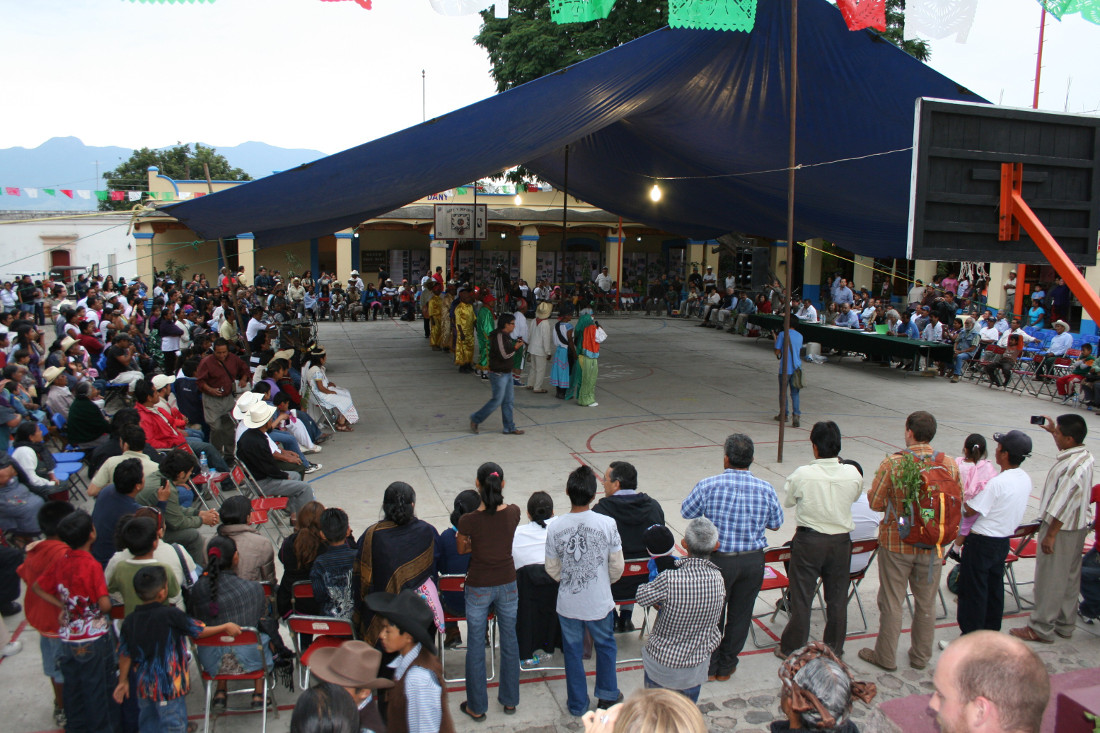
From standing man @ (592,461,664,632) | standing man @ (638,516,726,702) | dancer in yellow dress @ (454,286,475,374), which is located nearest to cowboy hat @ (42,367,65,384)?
dancer in yellow dress @ (454,286,475,374)

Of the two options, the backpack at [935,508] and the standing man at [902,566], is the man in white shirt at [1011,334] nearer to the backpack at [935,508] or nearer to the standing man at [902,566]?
the standing man at [902,566]

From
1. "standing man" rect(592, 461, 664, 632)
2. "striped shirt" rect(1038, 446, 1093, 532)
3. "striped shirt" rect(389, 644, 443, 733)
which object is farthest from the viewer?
"striped shirt" rect(1038, 446, 1093, 532)

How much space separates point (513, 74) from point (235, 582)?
71.2 feet

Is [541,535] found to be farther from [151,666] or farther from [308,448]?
[308,448]

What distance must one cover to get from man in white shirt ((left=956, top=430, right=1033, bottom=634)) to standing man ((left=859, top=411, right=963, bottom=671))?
1.15 ft

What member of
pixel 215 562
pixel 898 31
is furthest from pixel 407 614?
pixel 898 31

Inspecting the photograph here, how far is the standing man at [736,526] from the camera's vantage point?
4402 millimetres

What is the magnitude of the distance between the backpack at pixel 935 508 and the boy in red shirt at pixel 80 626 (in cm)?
443

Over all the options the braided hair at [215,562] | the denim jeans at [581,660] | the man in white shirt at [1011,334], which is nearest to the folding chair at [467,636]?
the denim jeans at [581,660]

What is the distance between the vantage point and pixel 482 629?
414 cm

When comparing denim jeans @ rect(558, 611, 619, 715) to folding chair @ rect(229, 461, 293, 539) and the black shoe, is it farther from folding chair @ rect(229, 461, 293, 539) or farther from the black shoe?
folding chair @ rect(229, 461, 293, 539)

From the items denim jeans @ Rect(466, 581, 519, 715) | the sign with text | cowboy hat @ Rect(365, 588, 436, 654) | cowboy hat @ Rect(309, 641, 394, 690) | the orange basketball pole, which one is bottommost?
denim jeans @ Rect(466, 581, 519, 715)

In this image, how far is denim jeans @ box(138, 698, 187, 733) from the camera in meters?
3.76

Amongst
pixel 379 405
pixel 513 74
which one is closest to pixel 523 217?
pixel 513 74
